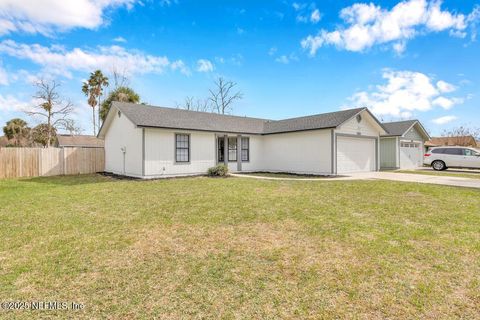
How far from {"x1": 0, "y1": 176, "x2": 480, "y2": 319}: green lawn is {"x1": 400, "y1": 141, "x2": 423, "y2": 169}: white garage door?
15716mm

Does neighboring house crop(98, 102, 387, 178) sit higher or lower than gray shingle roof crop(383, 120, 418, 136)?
lower

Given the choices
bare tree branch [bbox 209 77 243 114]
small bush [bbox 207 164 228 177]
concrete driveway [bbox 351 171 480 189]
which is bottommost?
concrete driveway [bbox 351 171 480 189]

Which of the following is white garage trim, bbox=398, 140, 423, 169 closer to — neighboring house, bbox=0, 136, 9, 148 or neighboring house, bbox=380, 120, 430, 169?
neighboring house, bbox=380, 120, 430, 169

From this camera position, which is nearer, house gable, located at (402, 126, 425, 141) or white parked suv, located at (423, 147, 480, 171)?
white parked suv, located at (423, 147, 480, 171)

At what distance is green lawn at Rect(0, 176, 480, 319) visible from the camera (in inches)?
114

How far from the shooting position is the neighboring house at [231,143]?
14.6 m

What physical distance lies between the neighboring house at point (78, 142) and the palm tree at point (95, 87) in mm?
4734

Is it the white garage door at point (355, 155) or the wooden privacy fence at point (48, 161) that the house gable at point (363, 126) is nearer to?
the white garage door at point (355, 155)

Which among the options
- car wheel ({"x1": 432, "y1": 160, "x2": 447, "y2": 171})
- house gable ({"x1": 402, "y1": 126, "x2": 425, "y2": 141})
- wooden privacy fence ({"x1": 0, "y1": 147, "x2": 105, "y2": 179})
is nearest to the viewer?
wooden privacy fence ({"x1": 0, "y1": 147, "x2": 105, "y2": 179})

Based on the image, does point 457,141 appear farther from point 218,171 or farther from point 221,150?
point 218,171

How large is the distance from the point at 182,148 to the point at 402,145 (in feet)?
58.5

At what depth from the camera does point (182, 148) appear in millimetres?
15453

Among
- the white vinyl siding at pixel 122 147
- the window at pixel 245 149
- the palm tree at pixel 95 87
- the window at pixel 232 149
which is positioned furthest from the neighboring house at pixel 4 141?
the window at pixel 245 149

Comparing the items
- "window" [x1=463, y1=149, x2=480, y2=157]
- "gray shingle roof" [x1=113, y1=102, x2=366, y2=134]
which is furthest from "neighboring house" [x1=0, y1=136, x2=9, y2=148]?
"window" [x1=463, y1=149, x2=480, y2=157]
